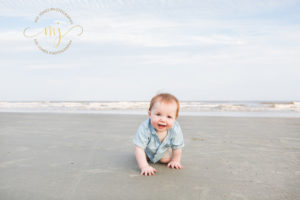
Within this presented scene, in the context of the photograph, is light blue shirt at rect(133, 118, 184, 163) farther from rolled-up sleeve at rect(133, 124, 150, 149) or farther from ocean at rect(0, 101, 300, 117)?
ocean at rect(0, 101, 300, 117)

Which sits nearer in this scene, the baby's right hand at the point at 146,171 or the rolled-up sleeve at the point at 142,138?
the baby's right hand at the point at 146,171

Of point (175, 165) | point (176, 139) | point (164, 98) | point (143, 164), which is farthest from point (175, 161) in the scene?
point (164, 98)

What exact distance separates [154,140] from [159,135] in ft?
0.25

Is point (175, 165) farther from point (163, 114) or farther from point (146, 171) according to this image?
point (163, 114)

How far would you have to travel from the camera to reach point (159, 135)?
114 inches

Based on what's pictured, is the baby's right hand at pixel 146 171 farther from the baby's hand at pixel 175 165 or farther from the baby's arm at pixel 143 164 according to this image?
the baby's hand at pixel 175 165

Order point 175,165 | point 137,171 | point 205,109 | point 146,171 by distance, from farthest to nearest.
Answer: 1. point 205,109
2. point 175,165
3. point 137,171
4. point 146,171

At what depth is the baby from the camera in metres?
2.73

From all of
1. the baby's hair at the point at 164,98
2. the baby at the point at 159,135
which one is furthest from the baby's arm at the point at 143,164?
the baby's hair at the point at 164,98

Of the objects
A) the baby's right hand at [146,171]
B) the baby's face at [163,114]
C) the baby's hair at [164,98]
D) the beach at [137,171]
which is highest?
the baby's hair at [164,98]

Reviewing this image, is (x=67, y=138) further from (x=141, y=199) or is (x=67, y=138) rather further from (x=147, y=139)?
(x=141, y=199)

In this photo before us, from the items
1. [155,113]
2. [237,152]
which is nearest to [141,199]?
[155,113]

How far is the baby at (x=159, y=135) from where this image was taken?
8.96 ft

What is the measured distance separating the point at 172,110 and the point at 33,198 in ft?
4.78
